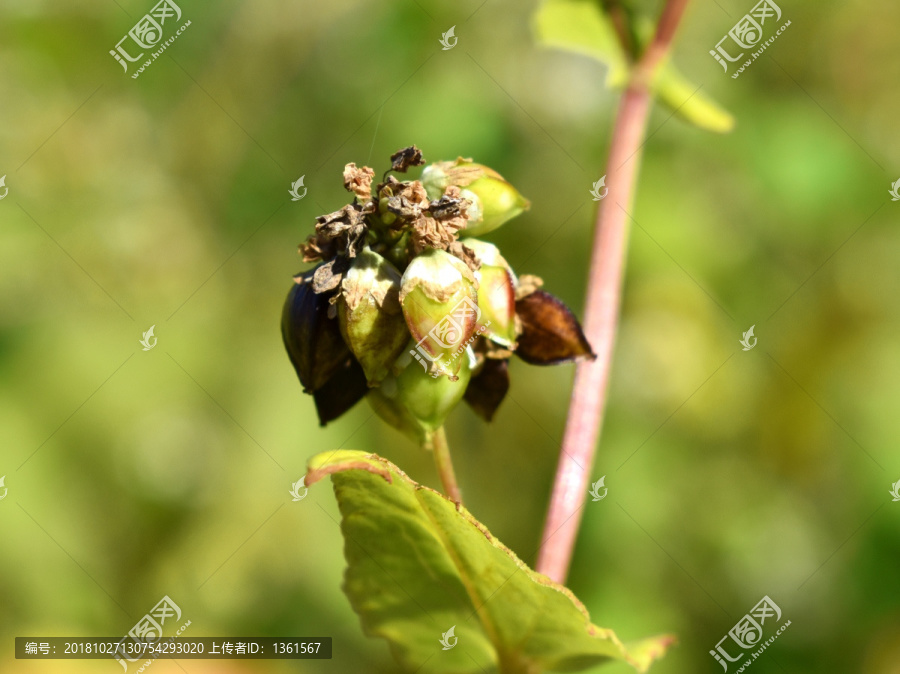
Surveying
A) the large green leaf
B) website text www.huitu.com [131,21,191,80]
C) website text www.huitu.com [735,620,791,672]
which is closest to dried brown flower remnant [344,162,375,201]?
the large green leaf

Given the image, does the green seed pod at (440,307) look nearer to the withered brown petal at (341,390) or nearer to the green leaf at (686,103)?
the withered brown petal at (341,390)

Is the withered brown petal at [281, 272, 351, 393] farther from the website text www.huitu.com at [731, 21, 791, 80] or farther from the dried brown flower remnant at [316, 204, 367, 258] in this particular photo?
the website text www.huitu.com at [731, 21, 791, 80]

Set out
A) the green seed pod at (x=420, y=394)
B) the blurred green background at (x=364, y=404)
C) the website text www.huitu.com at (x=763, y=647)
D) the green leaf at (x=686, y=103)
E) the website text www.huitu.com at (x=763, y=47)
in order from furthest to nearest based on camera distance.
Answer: the website text www.huitu.com at (x=763, y=47) < the blurred green background at (x=364, y=404) < the website text www.huitu.com at (x=763, y=647) < the green leaf at (x=686, y=103) < the green seed pod at (x=420, y=394)

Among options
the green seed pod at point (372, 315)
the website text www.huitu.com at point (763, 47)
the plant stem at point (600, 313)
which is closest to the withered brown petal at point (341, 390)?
the green seed pod at point (372, 315)

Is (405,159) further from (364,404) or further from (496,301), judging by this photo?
(364,404)

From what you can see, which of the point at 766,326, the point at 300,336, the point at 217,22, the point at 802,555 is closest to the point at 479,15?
the point at 217,22

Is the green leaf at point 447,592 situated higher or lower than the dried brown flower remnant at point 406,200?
lower

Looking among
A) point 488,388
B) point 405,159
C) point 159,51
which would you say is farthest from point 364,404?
point 405,159
